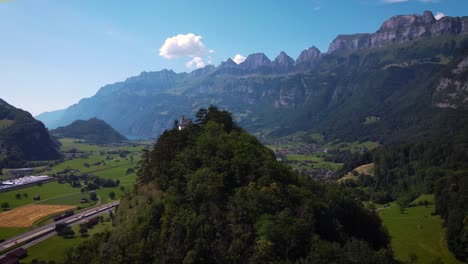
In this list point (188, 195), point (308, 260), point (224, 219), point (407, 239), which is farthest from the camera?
point (407, 239)

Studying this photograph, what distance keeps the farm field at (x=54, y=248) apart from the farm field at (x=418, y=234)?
203 ft

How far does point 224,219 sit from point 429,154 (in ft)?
440

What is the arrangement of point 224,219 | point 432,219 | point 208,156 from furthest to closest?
point 432,219, point 208,156, point 224,219

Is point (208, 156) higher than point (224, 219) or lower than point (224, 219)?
higher

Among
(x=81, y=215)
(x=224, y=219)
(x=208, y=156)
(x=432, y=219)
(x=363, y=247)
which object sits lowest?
(x=432, y=219)

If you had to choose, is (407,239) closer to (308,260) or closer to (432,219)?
(432,219)

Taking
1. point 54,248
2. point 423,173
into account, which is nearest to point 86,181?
point 54,248

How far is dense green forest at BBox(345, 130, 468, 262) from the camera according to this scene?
105 metres

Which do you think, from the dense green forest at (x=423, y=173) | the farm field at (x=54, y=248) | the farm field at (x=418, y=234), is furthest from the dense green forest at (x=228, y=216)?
the dense green forest at (x=423, y=173)

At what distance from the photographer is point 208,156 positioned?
63.0 meters

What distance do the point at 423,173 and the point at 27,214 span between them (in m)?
137

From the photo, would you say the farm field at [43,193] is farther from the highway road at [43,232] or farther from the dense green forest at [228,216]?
the dense green forest at [228,216]

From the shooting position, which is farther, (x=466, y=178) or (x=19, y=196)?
(x=19, y=196)

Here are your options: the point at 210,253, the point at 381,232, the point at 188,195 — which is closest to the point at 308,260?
the point at 210,253
